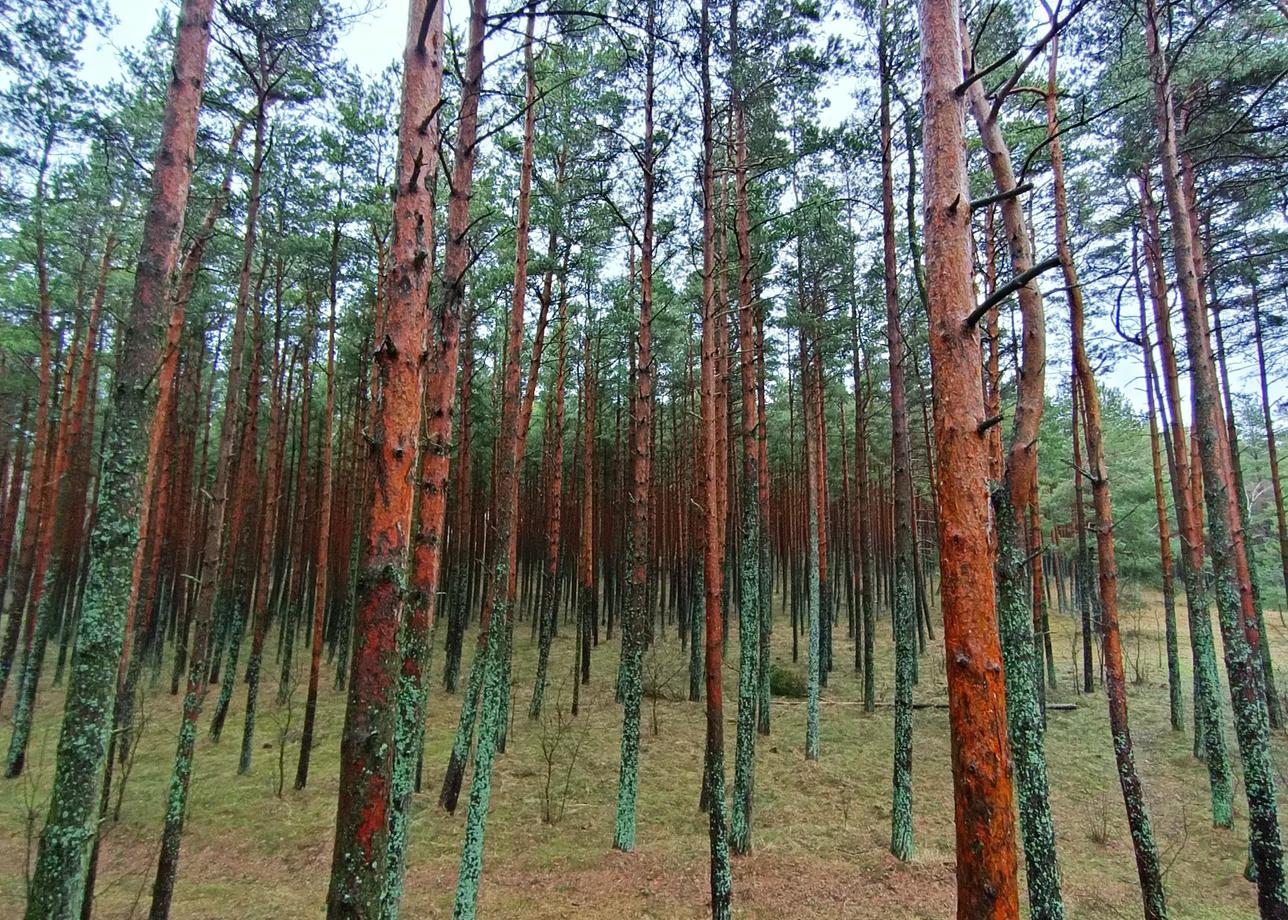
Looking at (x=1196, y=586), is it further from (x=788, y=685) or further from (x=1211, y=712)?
(x=788, y=685)

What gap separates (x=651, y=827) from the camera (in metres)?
8.49

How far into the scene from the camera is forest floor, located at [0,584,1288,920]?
6.67 metres

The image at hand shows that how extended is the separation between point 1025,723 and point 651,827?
19.2 ft

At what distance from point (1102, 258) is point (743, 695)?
1062cm

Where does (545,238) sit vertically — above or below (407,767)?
above

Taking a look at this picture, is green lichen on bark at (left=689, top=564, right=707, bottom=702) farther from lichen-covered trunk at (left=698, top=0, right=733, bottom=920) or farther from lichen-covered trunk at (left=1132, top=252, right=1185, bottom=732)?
lichen-covered trunk at (left=1132, top=252, right=1185, bottom=732)

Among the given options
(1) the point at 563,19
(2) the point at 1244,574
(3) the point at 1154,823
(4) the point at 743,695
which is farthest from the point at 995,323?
(3) the point at 1154,823

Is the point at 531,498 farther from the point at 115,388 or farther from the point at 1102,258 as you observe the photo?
the point at 115,388

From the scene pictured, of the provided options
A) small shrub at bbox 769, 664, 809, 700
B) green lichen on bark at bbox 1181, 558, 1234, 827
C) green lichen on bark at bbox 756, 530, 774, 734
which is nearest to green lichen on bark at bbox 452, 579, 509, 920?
green lichen on bark at bbox 756, 530, 774, 734

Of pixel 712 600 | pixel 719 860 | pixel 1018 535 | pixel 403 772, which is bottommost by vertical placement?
pixel 719 860

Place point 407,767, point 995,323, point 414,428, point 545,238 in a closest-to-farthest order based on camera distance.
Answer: point 414,428
point 407,767
point 995,323
point 545,238

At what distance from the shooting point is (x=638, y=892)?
687 cm

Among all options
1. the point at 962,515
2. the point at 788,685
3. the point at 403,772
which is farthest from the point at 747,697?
the point at 788,685

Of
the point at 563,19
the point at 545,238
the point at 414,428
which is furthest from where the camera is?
the point at 545,238
